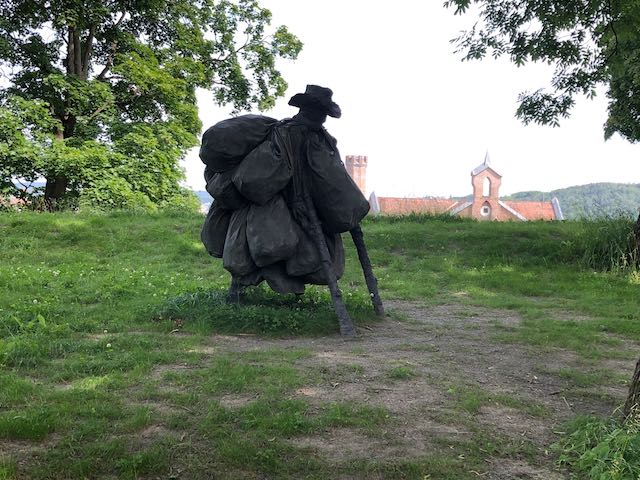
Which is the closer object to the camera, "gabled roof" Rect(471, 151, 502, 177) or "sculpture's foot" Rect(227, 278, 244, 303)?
"sculpture's foot" Rect(227, 278, 244, 303)

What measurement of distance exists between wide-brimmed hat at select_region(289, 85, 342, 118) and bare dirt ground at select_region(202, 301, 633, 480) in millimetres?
2390

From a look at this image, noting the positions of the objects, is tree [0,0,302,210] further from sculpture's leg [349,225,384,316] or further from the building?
the building

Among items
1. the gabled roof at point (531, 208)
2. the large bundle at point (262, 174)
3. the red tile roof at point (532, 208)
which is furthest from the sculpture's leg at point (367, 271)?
the red tile roof at point (532, 208)

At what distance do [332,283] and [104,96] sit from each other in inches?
624

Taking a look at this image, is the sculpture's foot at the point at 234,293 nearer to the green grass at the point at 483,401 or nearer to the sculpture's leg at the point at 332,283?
the sculpture's leg at the point at 332,283

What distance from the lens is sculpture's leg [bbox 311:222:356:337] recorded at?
5535mm

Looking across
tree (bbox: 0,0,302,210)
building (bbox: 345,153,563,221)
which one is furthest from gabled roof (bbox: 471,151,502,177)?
tree (bbox: 0,0,302,210)

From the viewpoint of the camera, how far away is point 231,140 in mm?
5621

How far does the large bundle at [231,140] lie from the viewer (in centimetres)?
561

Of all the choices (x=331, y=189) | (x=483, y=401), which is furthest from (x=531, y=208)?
(x=483, y=401)

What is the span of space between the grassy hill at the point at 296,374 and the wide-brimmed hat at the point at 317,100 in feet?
7.26

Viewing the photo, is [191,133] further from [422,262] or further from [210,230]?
[210,230]

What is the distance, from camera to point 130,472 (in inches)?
102

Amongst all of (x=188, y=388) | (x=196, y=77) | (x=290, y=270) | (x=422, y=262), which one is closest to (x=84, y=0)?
(x=196, y=77)
